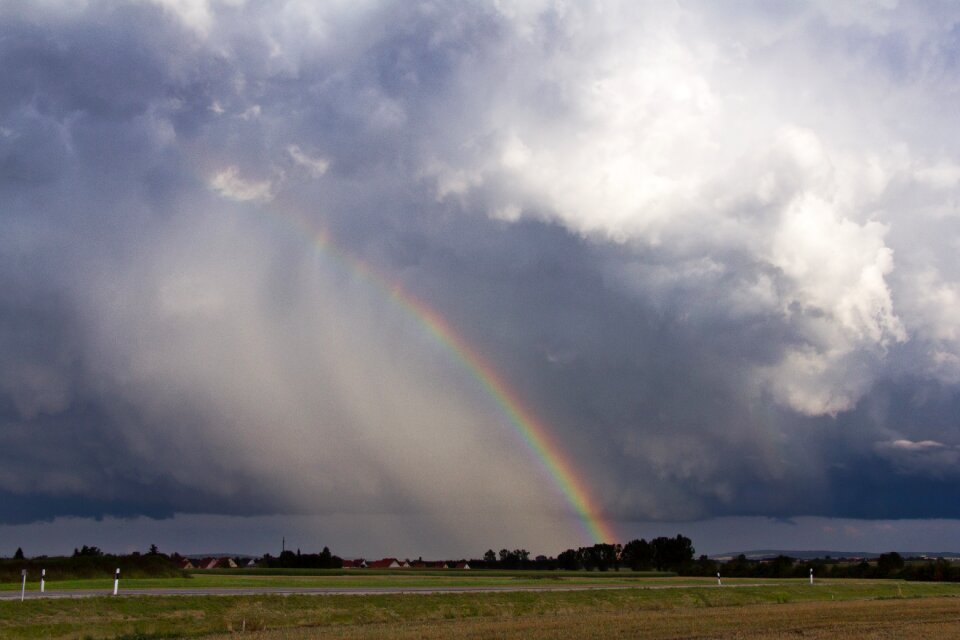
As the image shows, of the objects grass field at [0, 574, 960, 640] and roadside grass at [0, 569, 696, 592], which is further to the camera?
roadside grass at [0, 569, 696, 592]

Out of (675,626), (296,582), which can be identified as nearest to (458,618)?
(675,626)

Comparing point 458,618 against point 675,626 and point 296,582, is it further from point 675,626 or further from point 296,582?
point 296,582

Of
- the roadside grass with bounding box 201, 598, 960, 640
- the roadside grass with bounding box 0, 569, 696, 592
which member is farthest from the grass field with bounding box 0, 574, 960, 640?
the roadside grass with bounding box 0, 569, 696, 592

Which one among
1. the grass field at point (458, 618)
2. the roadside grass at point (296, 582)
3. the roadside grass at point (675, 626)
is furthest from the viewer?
the roadside grass at point (296, 582)

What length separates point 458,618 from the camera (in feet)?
164

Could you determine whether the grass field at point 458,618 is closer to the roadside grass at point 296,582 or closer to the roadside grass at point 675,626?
the roadside grass at point 675,626

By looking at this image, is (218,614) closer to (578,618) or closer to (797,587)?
(578,618)

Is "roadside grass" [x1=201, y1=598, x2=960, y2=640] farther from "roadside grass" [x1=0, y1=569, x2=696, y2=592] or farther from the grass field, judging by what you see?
"roadside grass" [x1=0, y1=569, x2=696, y2=592]

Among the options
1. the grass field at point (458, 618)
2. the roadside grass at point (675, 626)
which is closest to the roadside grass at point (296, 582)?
the grass field at point (458, 618)

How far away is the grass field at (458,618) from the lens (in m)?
39.2

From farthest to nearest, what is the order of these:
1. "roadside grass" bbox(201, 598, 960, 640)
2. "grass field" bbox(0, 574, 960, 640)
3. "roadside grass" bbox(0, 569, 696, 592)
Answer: "roadside grass" bbox(0, 569, 696, 592)
"grass field" bbox(0, 574, 960, 640)
"roadside grass" bbox(201, 598, 960, 640)

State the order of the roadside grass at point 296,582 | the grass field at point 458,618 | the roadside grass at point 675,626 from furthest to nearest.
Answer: the roadside grass at point 296,582
the grass field at point 458,618
the roadside grass at point 675,626

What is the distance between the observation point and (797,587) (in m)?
83.4

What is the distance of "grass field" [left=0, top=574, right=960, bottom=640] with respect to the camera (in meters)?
39.2
